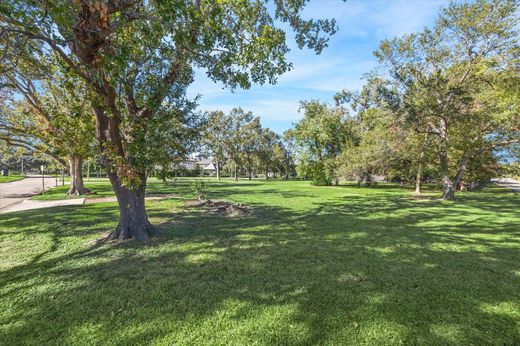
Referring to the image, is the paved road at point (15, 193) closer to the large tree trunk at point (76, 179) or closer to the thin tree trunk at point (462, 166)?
the large tree trunk at point (76, 179)

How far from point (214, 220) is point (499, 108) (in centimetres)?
1582

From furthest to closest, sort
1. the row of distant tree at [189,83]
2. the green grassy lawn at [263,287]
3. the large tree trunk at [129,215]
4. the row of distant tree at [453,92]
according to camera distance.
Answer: the row of distant tree at [453,92] < the large tree trunk at [129,215] < the row of distant tree at [189,83] < the green grassy lawn at [263,287]

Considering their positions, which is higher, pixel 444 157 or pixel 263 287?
pixel 444 157

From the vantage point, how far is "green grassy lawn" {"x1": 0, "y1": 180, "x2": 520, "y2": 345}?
2.74 meters

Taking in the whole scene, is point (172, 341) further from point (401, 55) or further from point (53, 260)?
point (401, 55)

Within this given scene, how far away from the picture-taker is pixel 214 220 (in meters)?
8.47

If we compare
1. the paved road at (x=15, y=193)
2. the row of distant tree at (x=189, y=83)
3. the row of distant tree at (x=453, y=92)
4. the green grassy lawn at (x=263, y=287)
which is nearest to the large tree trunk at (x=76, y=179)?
the row of distant tree at (x=189, y=83)

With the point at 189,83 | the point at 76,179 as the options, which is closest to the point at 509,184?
the point at 189,83

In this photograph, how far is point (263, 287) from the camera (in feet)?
12.4

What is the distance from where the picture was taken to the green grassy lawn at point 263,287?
2742 mm

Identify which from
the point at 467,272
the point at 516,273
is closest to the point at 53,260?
the point at 467,272

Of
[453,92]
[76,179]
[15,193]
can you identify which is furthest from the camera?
[15,193]

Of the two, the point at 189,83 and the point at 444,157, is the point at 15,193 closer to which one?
the point at 189,83

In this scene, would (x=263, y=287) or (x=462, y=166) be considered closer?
(x=263, y=287)
